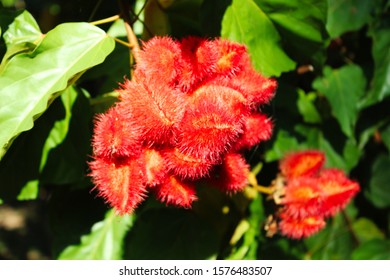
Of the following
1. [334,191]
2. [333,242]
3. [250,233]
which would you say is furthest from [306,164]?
[333,242]

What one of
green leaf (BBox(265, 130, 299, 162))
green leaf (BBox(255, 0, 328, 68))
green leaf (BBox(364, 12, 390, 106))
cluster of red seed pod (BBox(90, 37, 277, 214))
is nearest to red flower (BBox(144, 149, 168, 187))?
cluster of red seed pod (BBox(90, 37, 277, 214))

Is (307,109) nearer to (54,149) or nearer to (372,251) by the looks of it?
(372,251)

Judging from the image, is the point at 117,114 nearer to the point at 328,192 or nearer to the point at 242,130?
the point at 242,130

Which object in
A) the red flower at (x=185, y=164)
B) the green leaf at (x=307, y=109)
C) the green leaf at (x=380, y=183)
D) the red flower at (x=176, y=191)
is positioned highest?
the red flower at (x=185, y=164)

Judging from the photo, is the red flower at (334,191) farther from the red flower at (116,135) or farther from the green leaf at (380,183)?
the green leaf at (380,183)

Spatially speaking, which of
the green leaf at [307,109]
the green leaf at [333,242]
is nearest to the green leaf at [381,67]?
the green leaf at [307,109]

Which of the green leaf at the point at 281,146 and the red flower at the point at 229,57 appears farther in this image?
the green leaf at the point at 281,146
